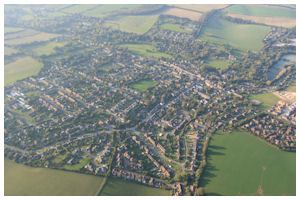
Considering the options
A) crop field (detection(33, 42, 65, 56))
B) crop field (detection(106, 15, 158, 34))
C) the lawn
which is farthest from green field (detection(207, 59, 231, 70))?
the lawn

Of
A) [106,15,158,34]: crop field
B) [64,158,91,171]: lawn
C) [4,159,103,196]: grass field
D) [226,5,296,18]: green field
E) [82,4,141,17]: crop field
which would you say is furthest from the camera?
[82,4,141,17]: crop field

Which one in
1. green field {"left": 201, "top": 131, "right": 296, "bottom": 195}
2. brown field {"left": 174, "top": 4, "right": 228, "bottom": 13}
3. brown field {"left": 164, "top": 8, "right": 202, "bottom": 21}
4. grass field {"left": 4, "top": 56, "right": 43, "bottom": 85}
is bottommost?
green field {"left": 201, "top": 131, "right": 296, "bottom": 195}

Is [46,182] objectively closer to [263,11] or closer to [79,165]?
[79,165]

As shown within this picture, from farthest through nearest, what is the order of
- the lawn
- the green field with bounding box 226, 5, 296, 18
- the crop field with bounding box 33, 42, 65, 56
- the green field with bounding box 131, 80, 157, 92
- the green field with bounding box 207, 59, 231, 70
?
the green field with bounding box 226, 5, 296, 18 < the crop field with bounding box 33, 42, 65, 56 < the green field with bounding box 207, 59, 231, 70 < the green field with bounding box 131, 80, 157, 92 < the lawn

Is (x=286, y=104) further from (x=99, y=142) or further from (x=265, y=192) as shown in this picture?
(x=99, y=142)

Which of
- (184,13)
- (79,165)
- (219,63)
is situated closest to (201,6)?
(184,13)

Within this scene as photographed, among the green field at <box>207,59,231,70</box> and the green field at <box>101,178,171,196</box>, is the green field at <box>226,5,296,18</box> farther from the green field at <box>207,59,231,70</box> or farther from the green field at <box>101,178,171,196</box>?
the green field at <box>101,178,171,196</box>

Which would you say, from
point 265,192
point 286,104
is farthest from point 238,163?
point 286,104
